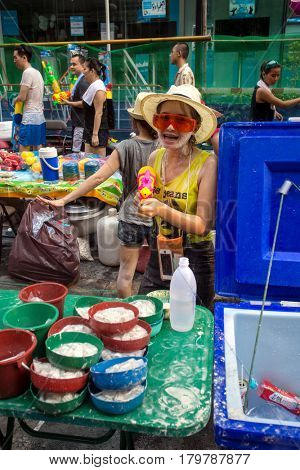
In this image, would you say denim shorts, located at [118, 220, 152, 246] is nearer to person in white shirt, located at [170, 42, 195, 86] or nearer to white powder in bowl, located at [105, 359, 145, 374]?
white powder in bowl, located at [105, 359, 145, 374]

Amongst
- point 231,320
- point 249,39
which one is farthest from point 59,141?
point 231,320

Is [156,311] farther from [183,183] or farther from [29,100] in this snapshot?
[29,100]

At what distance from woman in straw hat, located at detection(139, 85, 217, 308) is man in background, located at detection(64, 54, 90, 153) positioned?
3.94 m

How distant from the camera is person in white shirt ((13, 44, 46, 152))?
582cm

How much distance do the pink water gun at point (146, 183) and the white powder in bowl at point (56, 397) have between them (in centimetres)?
106

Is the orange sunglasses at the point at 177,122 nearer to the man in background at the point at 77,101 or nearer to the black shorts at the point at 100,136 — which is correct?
the black shorts at the point at 100,136

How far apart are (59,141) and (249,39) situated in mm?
4730

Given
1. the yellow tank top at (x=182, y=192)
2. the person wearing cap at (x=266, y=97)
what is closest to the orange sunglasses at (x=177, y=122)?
the yellow tank top at (x=182, y=192)

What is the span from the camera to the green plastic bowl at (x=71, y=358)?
49.3 inches

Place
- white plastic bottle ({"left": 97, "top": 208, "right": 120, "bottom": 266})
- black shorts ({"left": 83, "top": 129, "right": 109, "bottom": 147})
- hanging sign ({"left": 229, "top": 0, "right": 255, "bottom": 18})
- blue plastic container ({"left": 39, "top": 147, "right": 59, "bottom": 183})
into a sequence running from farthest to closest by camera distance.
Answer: hanging sign ({"left": 229, "top": 0, "right": 255, "bottom": 18}) → black shorts ({"left": 83, "top": 129, "right": 109, "bottom": 147}) → white plastic bottle ({"left": 97, "top": 208, "right": 120, "bottom": 266}) → blue plastic container ({"left": 39, "top": 147, "right": 59, "bottom": 183})

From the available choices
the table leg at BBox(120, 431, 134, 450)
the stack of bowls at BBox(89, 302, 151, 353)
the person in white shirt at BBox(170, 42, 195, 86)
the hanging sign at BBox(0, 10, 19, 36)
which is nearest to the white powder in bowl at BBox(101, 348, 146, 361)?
the stack of bowls at BBox(89, 302, 151, 353)

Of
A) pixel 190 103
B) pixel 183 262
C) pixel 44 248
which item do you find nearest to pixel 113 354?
pixel 183 262

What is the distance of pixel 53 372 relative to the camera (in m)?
1.26

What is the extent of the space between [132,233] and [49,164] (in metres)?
→ 1.59
